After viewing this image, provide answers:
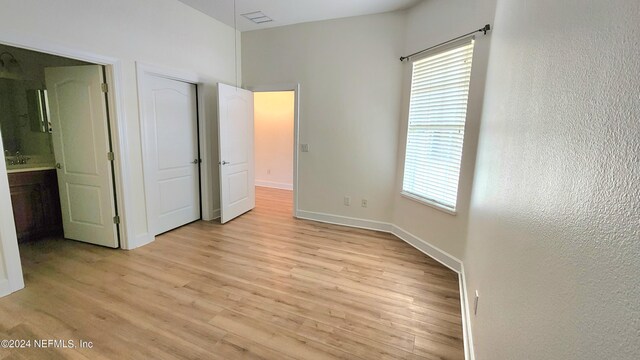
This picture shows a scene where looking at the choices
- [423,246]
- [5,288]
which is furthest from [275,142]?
[5,288]

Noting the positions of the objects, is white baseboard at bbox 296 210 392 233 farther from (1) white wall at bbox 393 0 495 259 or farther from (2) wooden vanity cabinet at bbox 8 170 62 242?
(2) wooden vanity cabinet at bbox 8 170 62 242

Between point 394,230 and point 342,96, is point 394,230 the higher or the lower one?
the lower one

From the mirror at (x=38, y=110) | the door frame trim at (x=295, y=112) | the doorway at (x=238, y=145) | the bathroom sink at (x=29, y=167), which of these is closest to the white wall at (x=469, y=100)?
the door frame trim at (x=295, y=112)

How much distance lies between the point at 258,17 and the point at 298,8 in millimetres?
657

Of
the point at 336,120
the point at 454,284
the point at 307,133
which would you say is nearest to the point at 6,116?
the point at 307,133

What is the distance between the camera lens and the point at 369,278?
264 cm

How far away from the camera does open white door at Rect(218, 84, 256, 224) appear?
3.84 m

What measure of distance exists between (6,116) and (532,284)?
540cm

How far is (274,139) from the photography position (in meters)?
6.66

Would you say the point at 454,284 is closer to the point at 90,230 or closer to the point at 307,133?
the point at 307,133

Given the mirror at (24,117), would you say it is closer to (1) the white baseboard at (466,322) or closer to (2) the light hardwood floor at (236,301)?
(2) the light hardwood floor at (236,301)

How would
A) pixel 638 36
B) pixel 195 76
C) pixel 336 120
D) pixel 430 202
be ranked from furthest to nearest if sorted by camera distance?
pixel 336 120 → pixel 195 76 → pixel 430 202 → pixel 638 36

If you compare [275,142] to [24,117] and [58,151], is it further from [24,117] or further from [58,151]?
[24,117]

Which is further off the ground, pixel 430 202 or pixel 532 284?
pixel 532 284
